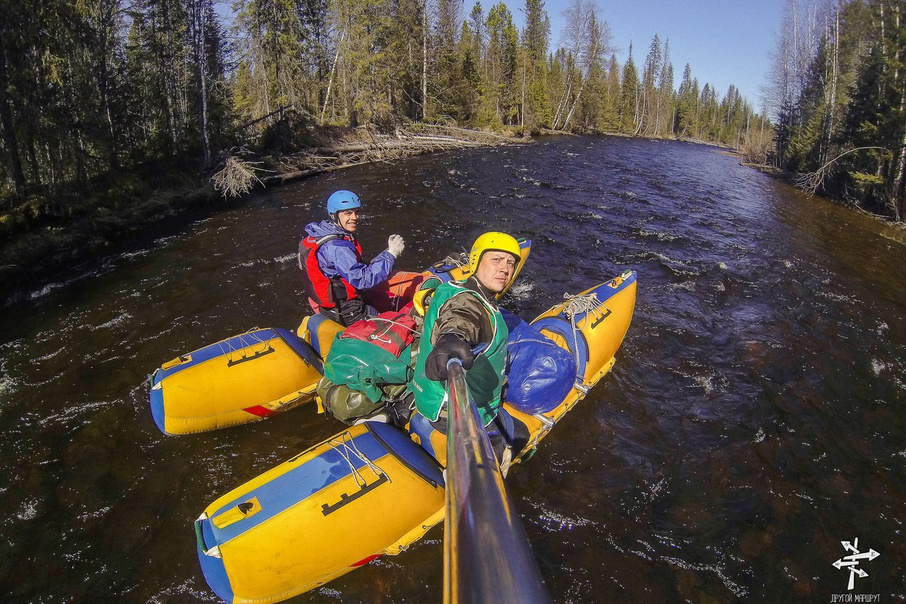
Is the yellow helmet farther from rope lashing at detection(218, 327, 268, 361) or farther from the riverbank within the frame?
the riverbank

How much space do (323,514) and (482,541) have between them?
2.19 m

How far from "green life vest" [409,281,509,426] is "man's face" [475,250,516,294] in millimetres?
172

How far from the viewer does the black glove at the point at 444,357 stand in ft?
7.35

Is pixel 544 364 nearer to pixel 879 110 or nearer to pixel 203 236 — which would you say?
pixel 203 236

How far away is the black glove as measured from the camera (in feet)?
7.35

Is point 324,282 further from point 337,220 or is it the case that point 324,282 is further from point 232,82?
point 232,82

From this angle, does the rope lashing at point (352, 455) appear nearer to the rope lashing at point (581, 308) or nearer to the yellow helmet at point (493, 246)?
the yellow helmet at point (493, 246)

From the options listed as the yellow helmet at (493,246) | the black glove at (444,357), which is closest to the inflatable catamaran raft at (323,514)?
the black glove at (444,357)

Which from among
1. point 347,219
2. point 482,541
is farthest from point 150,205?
point 482,541

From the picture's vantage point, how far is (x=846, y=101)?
2009 cm

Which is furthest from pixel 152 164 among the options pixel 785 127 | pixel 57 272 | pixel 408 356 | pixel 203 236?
pixel 785 127

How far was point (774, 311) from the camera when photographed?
7469 mm

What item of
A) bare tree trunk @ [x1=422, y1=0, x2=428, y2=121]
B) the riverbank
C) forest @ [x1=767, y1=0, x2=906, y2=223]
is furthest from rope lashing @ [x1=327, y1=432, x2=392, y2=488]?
bare tree trunk @ [x1=422, y1=0, x2=428, y2=121]

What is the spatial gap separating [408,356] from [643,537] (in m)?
2.52
